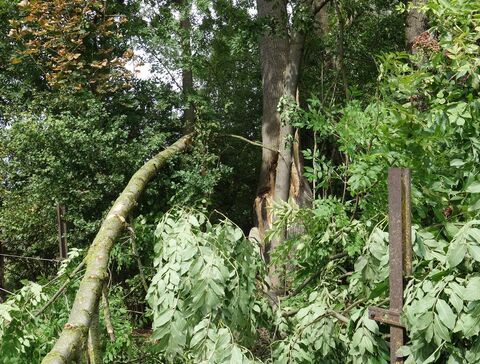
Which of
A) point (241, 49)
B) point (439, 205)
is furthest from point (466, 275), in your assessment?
point (241, 49)

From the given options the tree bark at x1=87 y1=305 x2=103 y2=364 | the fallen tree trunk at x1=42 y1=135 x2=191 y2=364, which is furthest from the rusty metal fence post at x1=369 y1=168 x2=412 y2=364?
the tree bark at x1=87 y1=305 x2=103 y2=364

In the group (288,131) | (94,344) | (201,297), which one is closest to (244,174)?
(288,131)

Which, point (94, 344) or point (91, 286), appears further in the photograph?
point (94, 344)

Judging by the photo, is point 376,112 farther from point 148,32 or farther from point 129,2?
point 129,2

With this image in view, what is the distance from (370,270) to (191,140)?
21.4 feet

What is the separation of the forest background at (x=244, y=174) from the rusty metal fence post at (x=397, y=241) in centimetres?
7

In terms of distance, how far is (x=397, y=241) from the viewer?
1.97 metres

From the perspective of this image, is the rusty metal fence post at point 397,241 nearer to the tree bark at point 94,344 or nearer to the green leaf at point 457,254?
the green leaf at point 457,254

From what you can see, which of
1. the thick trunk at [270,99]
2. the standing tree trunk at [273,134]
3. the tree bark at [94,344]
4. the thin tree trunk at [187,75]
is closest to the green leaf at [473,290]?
the tree bark at [94,344]

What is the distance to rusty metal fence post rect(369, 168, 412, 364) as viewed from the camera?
1.96m

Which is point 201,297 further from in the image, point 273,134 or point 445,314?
point 273,134

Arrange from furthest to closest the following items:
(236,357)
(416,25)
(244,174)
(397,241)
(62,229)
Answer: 1. (244,174)
2. (62,229)
3. (416,25)
4. (236,357)
5. (397,241)

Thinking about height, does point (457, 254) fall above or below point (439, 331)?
above

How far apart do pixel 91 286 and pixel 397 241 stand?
84.5 inches
